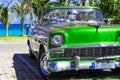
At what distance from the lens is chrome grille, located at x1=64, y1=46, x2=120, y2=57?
655 centimetres

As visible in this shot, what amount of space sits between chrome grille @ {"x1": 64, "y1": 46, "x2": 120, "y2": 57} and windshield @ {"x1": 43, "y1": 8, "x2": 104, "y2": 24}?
67.4 inches

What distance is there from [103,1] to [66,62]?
1705cm

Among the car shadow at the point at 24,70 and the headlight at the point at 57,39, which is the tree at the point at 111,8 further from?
the headlight at the point at 57,39

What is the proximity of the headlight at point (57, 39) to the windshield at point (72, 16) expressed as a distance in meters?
1.62

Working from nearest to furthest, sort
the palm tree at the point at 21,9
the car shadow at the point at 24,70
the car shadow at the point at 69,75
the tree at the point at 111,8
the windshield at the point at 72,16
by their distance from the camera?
1. the car shadow at the point at 69,75
2. the car shadow at the point at 24,70
3. the windshield at the point at 72,16
4. the tree at the point at 111,8
5. the palm tree at the point at 21,9

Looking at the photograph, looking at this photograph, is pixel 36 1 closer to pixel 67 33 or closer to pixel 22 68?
pixel 22 68

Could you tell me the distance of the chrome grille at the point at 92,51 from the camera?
6.55 meters

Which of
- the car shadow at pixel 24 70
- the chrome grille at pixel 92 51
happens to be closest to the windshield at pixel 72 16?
the car shadow at pixel 24 70

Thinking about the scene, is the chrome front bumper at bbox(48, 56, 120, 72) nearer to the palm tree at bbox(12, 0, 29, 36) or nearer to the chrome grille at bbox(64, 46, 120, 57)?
the chrome grille at bbox(64, 46, 120, 57)

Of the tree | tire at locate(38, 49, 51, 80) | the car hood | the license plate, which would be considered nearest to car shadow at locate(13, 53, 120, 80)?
tire at locate(38, 49, 51, 80)

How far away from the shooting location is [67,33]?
261 inches

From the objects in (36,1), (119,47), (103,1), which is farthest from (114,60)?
(36,1)

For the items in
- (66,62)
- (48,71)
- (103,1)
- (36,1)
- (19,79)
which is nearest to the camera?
(66,62)

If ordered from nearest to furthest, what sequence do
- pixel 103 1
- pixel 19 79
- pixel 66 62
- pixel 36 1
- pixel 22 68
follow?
pixel 66 62
pixel 19 79
pixel 22 68
pixel 103 1
pixel 36 1
